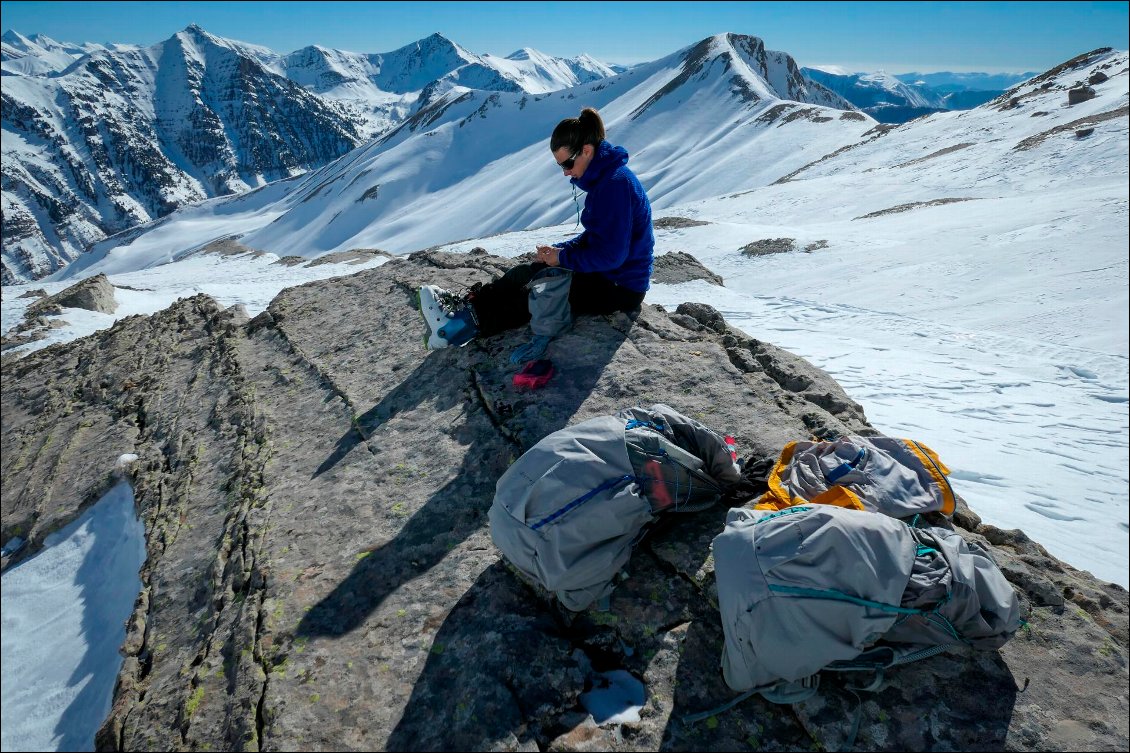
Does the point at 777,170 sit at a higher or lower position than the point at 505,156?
lower

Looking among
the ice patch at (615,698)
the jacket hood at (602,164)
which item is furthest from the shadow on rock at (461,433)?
the jacket hood at (602,164)

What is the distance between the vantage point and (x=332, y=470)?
475 cm

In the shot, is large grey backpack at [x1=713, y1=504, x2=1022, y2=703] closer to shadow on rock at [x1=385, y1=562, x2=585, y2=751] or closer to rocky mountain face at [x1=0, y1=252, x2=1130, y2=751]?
rocky mountain face at [x1=0, y1=252, x2=1130, y2=751]

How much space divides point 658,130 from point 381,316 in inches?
2891

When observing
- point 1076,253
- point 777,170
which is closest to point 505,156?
point 777,170

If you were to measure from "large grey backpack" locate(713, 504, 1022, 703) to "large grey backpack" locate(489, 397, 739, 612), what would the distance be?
642 millimetres

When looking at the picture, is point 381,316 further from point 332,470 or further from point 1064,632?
point 1064,632

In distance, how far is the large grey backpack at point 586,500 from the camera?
2924mm

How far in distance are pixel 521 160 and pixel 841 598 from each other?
289ft

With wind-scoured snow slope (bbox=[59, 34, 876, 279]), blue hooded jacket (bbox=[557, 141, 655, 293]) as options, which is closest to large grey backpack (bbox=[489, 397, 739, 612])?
blue hooded jacket (bbox=[557, 141, 655, 293])

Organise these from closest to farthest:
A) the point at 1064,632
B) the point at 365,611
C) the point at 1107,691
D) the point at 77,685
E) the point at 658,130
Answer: the point at 1107,691 → the point at 1064,632 → the point at 365,611 → the point at 77,685 → the point at 658,130

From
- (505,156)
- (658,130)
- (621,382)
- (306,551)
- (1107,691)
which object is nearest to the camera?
(1107,691)

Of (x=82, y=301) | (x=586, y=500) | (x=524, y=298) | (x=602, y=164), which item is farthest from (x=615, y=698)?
(x=82, y=301)

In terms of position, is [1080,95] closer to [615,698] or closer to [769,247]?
[769,247]
